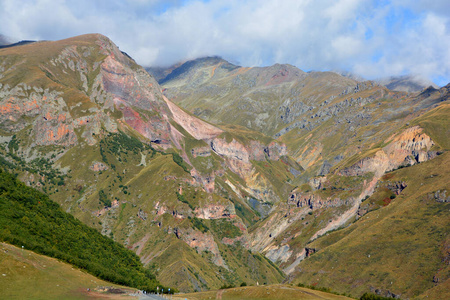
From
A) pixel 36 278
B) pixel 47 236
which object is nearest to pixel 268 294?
pixel 47 236

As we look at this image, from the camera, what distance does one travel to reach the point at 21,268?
107750 millimetres

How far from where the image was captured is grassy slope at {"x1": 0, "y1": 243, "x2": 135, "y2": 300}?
99500mm

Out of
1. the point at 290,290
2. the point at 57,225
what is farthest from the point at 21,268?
the point at 290,290

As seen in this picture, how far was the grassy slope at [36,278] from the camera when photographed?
9950 centimetres

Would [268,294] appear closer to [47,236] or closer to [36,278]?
[47,236]

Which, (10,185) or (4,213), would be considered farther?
(10,185)

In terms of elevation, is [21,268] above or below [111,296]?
above

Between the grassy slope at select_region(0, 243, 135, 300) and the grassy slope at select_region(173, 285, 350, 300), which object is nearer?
the grassy slope at select_region(0, 243, 135, 300)

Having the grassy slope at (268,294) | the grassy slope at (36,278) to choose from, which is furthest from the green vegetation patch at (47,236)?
the grassy slope at (268,294)

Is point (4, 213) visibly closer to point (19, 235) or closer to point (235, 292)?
point (19, 235)

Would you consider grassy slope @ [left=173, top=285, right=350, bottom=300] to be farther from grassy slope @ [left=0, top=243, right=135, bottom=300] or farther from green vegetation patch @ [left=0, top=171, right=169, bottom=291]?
grassy slope @ [left=0, top=243, right=135, bottom=300]

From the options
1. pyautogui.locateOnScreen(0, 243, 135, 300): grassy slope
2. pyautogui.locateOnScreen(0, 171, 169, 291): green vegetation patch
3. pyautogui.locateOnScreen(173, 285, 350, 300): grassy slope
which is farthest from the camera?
pyautogui.locateOnScreen(173, 285, 350, 300): grassy slope

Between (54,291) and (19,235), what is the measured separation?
1816 inches

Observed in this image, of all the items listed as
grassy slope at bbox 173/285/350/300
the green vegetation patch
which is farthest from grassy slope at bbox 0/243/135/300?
grassy slope at bbox 173/285/350/300
